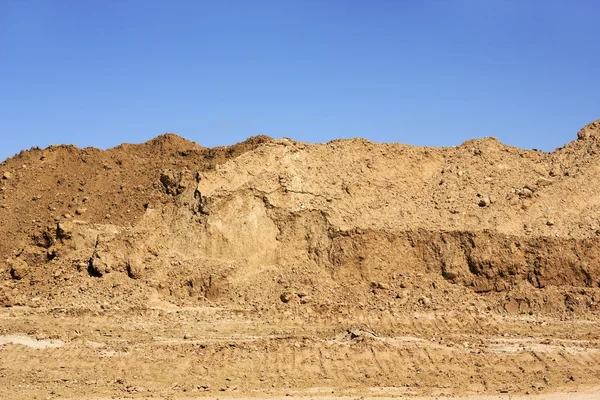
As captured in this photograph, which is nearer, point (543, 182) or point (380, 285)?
point (380, 285)

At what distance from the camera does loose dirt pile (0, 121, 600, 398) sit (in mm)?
18938

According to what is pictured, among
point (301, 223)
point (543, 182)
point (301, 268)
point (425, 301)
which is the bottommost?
point (425, 301)

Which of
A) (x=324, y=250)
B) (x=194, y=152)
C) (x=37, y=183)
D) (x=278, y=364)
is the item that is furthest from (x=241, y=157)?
(x=278, y=364)

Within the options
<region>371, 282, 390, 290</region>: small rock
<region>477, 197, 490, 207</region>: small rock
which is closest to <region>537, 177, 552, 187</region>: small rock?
<region>477, 197, 490, 207</region>: small rock

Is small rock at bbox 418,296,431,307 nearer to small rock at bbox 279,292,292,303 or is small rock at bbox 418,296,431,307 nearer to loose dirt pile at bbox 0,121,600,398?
loose dirt pile at bbox 0,121,600,398

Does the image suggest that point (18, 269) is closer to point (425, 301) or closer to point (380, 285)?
point (380, 285)

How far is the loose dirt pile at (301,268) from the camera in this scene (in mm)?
18938

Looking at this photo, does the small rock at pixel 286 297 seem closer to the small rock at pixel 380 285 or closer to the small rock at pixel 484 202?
the small rock at pixel 380 285

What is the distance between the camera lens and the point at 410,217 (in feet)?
81.6

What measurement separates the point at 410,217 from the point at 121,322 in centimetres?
834

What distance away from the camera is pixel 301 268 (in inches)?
940

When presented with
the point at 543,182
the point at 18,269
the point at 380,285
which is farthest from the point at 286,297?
the point at 543,182

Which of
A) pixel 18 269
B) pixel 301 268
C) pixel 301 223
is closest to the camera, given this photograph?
pixel 301 268

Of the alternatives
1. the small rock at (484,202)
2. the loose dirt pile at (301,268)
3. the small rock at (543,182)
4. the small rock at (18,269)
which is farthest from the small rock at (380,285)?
the small rock at (18,269)
